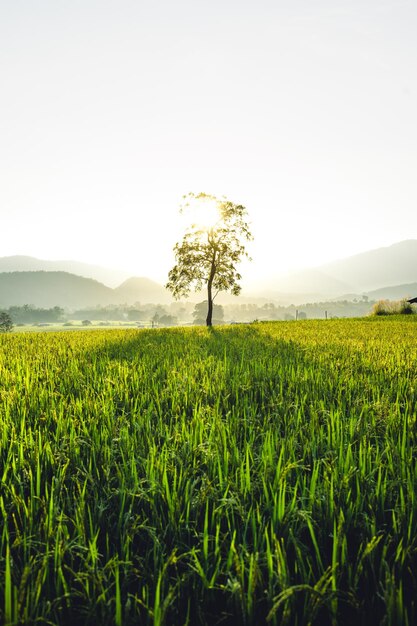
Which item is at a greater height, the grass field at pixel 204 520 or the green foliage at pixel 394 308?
the green foliage at pixel 394 308

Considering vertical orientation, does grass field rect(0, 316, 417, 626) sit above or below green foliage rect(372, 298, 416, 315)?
below

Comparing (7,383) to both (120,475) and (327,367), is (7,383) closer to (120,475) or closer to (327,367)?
(120,475)

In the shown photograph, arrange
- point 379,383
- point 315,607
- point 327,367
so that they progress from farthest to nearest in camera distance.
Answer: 1. point 327,367
2. point 379,383
3. point 315,607

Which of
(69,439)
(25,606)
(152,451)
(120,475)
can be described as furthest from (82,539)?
(69,439)

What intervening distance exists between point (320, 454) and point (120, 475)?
1.61 meters

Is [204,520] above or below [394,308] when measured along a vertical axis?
below

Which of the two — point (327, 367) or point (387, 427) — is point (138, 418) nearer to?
point (387, 427)

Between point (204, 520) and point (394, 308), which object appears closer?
point (204, 520)

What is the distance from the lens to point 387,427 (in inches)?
131

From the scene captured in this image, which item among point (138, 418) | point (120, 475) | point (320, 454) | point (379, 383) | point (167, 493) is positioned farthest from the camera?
point (379, 383)

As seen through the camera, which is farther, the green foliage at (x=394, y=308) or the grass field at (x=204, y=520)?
the green foliage at (x=394, y=308)

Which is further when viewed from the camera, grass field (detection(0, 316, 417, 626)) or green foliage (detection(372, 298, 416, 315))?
green foliage (detection(372, 298, 416, 315))

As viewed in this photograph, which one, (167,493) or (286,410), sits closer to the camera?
(167,493)

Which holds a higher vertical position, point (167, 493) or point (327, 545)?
point (167, 493)
